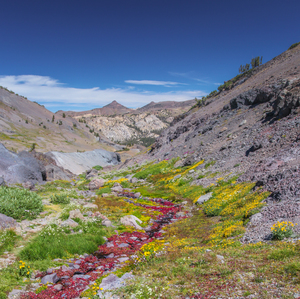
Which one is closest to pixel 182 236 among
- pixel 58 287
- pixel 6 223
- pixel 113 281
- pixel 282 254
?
pixel 113 281

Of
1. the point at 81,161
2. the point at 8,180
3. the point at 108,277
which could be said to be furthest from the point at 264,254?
the point at 81,161

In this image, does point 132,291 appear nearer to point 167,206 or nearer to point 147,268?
point 147,268

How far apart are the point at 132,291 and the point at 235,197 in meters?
11.0

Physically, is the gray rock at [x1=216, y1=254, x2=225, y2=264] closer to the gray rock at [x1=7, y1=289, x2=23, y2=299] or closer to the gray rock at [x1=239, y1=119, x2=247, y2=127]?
the gray rock at [x1=7, y1=289, x2=23, y2=299]

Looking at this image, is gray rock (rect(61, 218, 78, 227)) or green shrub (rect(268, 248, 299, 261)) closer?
green shrub (rect(268, 248, 299, 261))

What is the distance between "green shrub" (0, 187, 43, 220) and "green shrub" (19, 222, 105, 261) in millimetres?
2617

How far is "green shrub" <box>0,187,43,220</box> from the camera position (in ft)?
39.5

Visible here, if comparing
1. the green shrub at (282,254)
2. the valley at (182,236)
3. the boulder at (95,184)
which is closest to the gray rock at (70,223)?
the valley at (182,236)

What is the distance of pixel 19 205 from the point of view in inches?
513

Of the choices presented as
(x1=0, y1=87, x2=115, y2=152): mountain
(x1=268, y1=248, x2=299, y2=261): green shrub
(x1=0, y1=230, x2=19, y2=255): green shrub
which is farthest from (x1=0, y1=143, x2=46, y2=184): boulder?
(x1=0, y1=87, x2=115, y2=152): mountain

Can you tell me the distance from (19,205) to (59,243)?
546 centimetres

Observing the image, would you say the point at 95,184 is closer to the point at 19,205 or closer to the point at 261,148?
the point at 19,205

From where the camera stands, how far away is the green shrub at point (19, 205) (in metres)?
12.0

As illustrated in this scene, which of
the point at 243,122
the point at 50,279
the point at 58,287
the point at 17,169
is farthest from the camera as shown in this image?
the point at 243,122
